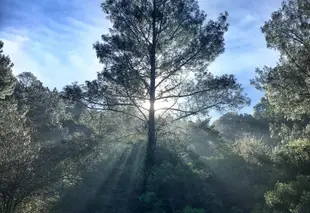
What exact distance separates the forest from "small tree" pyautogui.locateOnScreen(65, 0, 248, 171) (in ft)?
0.17

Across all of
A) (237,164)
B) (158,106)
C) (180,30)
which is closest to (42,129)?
(158,106)

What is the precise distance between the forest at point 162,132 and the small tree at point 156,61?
5 centimetres

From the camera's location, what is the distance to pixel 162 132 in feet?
59.3

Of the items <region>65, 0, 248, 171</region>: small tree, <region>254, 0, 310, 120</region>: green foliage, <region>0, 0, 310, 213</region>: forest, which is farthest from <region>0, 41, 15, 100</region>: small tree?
<region>254, 0, 310, 120</region>: green foliage

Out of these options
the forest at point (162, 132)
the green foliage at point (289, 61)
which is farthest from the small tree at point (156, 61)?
the green foliage at point (289, 61)

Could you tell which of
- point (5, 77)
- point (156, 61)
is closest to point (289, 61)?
point (156, 61)

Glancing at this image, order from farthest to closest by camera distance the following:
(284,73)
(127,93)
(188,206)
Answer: (127,93), (284,73), (188,206)

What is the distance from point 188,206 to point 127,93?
23.9ft

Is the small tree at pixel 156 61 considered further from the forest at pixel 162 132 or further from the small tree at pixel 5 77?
the small tree at pixel 5 77

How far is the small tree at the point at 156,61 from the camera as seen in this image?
16438 millimetres

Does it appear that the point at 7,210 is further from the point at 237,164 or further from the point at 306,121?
the point at 306,121

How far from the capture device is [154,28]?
669 inches

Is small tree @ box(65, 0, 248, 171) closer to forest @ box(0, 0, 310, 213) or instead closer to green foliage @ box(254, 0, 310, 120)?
forest @ box(0, 0, 310, 213)

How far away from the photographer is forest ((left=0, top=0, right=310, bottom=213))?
37.8 ft
